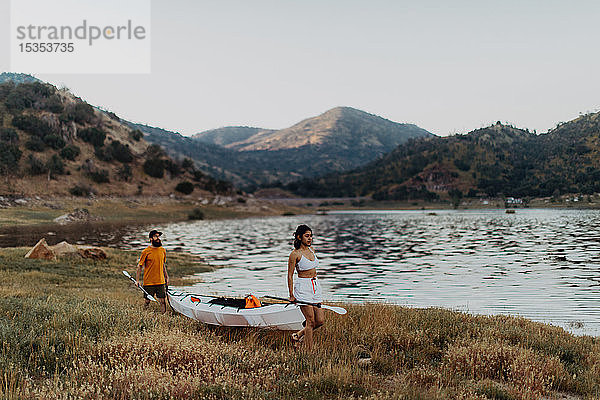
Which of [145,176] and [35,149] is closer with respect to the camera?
[35,149]

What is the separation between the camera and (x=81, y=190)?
88.8 metres

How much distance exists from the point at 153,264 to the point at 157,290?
0.83 meters

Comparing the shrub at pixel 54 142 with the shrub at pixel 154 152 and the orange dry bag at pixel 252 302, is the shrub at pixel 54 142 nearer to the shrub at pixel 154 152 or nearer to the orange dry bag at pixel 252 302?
the shrub at pixel 154 152

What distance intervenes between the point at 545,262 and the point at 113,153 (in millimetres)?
103509

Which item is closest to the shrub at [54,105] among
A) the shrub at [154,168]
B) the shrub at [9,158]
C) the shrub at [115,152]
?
the shrub at [115,152]

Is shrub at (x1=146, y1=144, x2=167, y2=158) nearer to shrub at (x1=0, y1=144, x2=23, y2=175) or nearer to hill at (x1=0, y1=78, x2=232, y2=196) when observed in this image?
hill at (x1=0, y1=78, x2=232, y2=196)

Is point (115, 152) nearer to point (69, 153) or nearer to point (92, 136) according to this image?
point (92, 136)

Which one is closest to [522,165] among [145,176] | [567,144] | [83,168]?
[567,144]

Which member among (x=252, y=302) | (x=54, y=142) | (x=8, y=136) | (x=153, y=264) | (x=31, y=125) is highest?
(x=31, y=125)

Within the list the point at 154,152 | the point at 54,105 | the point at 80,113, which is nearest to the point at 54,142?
the point at 54,105

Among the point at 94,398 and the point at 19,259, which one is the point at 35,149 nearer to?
the point at 19,259

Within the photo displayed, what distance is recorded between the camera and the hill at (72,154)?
287 ft

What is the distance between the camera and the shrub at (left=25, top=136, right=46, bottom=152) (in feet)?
313

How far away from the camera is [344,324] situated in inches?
450
